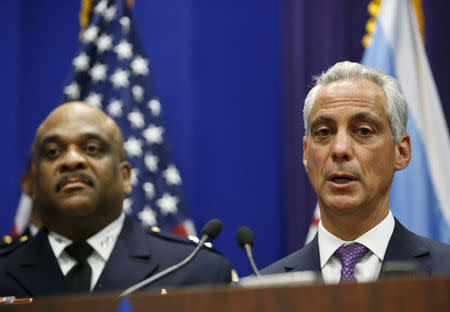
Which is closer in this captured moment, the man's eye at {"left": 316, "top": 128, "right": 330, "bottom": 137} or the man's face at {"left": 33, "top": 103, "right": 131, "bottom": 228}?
the man's eye at {"left": 316, "top": 128, "right": 330, "bottom": 137}

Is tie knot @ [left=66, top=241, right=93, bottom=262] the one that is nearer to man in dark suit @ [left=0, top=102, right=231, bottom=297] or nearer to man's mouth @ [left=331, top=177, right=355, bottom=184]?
man in dark suit @ [left=0, top=102, right=231, bottom=297]

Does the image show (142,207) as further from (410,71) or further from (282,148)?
(410,71)

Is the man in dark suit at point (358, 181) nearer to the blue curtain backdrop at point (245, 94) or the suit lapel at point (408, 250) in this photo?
the suit lapel at point (408, 250)

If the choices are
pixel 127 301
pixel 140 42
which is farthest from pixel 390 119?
pixel 140 42

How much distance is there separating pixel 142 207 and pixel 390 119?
2.03 m

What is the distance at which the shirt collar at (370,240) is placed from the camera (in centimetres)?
198

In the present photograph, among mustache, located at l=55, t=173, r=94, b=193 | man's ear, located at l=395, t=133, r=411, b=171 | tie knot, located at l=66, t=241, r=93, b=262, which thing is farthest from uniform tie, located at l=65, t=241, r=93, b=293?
man's ear, located at l=395, t=133, r=411, b=171

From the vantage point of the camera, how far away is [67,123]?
8.79ft

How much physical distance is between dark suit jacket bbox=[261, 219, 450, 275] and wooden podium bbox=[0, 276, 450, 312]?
0.88m

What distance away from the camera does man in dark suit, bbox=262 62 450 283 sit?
1948mm

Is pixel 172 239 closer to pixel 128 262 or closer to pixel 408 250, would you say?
pixel 128 262

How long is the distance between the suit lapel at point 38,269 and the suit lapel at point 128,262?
0.16 meters

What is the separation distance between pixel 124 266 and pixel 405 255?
1.02 meters

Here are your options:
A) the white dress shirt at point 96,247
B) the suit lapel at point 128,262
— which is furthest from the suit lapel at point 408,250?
the white dress shirt at point 96,247
